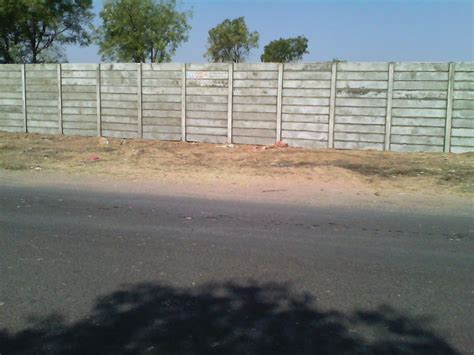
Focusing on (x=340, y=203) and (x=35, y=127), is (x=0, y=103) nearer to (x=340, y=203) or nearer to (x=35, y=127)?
(x=35, y=127)

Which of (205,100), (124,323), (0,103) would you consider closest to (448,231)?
(124,323)

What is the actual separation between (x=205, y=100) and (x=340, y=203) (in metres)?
7.77

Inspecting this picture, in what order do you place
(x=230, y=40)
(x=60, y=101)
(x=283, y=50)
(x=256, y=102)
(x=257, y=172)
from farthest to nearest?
(x=283, y=50) → (x=230, y=40) → (x=60, y=101) → (x=256, y=102) → (x=257, y=172)

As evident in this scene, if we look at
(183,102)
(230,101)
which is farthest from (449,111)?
(183,102)

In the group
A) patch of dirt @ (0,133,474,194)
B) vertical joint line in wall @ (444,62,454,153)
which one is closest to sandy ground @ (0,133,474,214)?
patch of dirt @ (0,133,474,194)

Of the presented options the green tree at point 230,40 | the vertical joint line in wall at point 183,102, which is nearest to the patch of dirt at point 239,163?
the vertical joint line in wall at point 183,102

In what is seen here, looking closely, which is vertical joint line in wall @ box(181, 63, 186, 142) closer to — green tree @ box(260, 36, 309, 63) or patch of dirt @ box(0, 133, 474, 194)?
patch of dirt @ box(0, 133, 474, 194)

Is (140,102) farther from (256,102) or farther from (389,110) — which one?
(389,110)

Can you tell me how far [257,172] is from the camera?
10461 mm

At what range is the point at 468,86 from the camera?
476 inches

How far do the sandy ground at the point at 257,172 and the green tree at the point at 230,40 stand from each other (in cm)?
3483

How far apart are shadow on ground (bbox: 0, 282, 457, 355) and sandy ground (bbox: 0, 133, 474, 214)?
4.12 metres

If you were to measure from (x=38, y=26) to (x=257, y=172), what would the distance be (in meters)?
21.7

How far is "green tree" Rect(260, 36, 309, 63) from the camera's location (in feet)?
225
